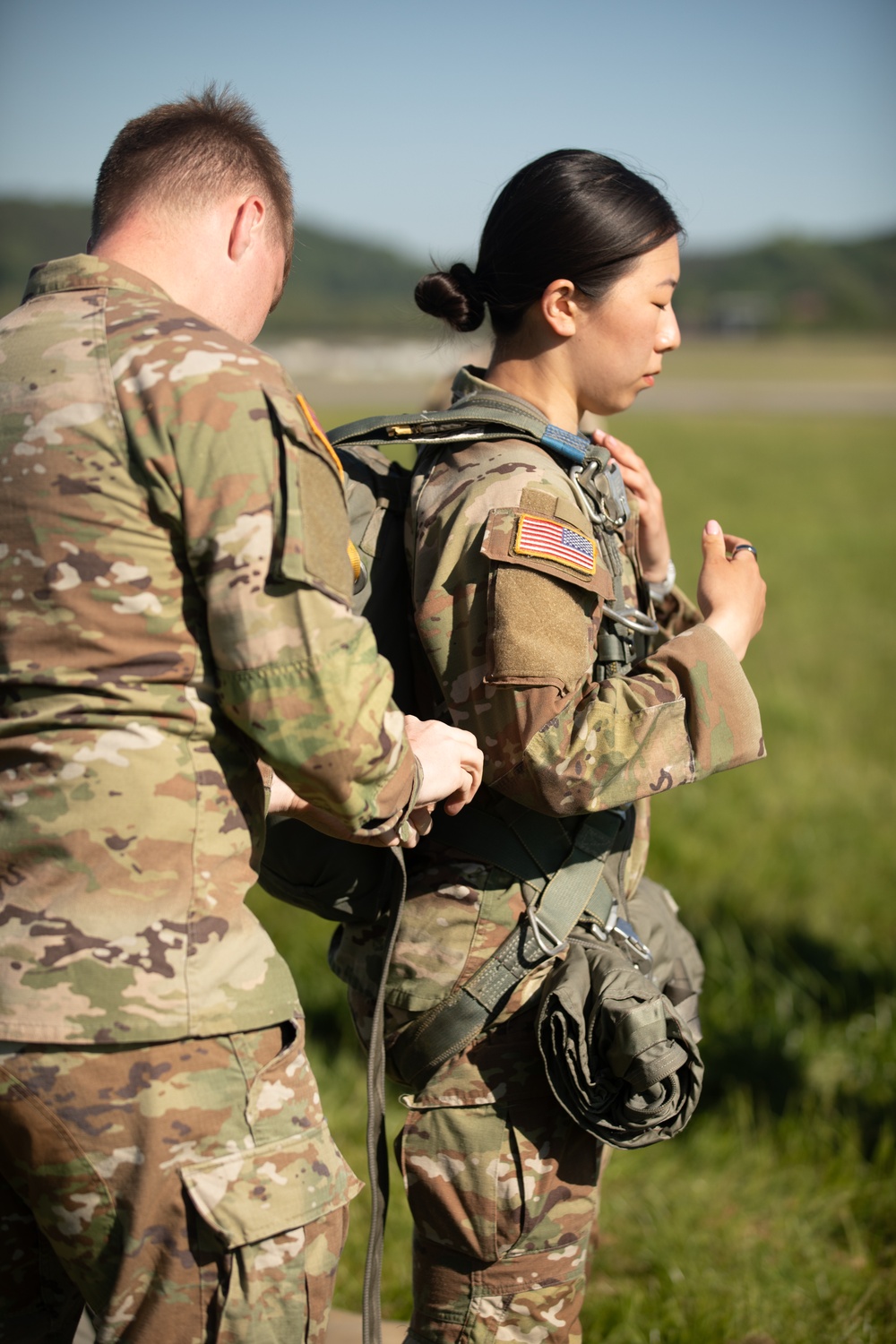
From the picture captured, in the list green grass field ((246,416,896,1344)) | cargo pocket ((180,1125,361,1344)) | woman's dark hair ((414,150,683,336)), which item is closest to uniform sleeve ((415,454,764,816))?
woman's dark hair ((414,150,683,336))

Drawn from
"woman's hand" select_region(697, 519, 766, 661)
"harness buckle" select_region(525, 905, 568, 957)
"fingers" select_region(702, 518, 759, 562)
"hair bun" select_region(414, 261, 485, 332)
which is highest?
"hair bun" select_region(414, 261, 485, 332)

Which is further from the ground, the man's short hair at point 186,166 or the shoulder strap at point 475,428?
the man's short hair at point 186,166

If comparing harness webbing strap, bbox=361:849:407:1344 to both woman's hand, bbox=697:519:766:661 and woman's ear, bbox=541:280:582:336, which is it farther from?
woman's ear, bbox=541:280:582:336

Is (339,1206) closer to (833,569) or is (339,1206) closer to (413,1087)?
(413,1087)

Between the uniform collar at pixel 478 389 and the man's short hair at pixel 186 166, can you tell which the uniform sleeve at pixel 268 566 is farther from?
the uniform collar at pixel 478 389

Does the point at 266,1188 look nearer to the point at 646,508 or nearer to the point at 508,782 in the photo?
the point at 508,782

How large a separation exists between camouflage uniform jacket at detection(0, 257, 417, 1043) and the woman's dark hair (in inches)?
33.3

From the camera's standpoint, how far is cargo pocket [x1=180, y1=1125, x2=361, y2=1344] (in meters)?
1.73

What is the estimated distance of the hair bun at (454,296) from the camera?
2543 mm

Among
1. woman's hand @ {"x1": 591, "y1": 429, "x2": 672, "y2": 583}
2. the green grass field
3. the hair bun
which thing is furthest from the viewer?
the green grass field

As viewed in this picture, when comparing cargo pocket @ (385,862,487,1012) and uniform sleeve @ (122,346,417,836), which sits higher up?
uniform sleeve @ (122,346,417,836)

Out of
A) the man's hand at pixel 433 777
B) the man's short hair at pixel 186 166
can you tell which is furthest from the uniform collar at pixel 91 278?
the man's hand at pixel 433 777

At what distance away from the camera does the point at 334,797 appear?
1.81 metres

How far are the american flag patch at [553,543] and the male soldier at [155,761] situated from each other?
15.5 inches
